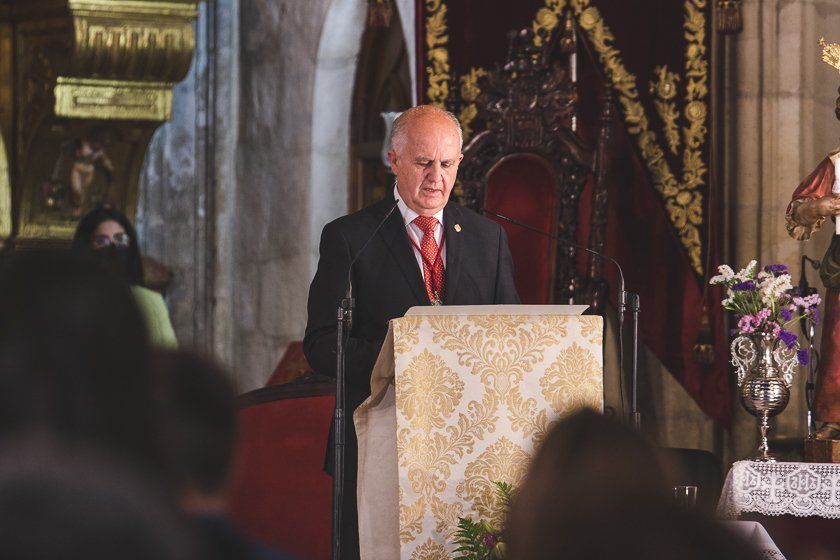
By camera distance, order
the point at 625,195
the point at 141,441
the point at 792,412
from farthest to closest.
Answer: the point at 625,195, the point at 792,412, the point at 141,441

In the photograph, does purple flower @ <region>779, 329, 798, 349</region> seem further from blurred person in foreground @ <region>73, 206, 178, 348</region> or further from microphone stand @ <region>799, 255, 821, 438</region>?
blurred person in foreground @ <region>73, 206, 178, 348</region>

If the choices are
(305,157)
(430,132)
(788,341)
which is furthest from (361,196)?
(430,132)

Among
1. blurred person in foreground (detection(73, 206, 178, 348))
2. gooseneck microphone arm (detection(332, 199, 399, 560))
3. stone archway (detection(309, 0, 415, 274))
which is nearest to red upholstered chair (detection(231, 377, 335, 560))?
blurred person in foreground (detection(73, 206, 178, 348))

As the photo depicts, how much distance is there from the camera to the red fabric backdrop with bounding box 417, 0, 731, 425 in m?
6.54

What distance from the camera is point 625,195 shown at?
22.3 feet

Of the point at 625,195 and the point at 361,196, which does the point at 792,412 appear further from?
the point at 361,196

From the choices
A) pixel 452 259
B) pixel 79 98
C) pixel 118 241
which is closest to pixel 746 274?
pixel 452 259

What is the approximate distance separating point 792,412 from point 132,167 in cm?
378

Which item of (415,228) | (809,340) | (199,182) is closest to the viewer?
(415,228)

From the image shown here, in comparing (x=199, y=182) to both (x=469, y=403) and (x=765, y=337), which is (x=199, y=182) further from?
(x=469, y=403)

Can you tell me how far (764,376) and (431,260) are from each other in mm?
1807

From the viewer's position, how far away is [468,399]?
357cm

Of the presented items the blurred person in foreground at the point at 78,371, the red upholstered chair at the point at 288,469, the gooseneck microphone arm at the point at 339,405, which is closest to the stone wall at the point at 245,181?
the red upholstered chair at the point at 288,469

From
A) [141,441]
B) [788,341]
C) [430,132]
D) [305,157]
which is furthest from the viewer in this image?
[305,157]
